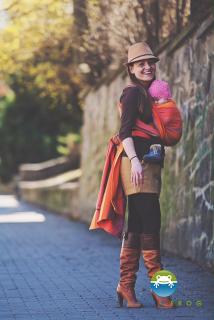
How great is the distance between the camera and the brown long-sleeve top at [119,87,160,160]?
6.95 metres

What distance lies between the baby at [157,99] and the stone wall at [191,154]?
98.3 inches

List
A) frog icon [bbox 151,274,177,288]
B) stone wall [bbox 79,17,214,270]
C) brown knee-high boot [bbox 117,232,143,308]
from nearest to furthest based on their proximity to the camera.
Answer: frog icon [bbox 151,274,177,288]
brown knee-high boot [bbox 117,232,143,308]
stone wall [bbox 79,17,214,270]

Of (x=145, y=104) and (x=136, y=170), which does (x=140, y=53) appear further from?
(x=136, y=170)

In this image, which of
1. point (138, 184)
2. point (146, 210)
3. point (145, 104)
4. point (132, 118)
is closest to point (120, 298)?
point (146, 210)

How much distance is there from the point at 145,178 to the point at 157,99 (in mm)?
580

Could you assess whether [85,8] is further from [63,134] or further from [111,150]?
[63,134]

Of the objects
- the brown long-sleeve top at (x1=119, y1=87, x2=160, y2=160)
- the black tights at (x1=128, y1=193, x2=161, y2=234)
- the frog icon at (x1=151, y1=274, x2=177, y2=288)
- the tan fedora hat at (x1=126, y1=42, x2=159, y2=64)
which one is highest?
the tan fedora hat at (x1=126, y1=42, x2=159, y2=64)

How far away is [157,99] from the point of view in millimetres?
7051

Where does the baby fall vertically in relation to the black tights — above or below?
above

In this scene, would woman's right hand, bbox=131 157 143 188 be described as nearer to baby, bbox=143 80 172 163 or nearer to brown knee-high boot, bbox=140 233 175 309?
baby, bbox=143 80 172 163

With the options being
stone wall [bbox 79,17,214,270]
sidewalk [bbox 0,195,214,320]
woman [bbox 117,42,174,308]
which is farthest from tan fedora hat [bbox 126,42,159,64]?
stone wall [bbox 79,17,214,270]

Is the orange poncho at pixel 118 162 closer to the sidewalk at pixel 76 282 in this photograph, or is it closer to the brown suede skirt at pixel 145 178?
the brown suede skirt at pixel 145 178

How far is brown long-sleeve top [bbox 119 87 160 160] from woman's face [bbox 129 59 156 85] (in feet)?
0.47

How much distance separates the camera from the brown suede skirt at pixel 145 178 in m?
7.00
